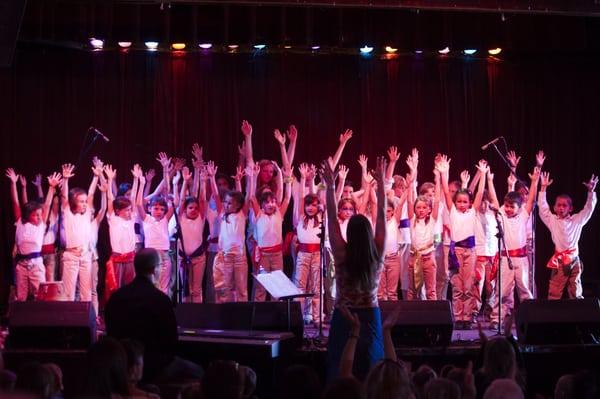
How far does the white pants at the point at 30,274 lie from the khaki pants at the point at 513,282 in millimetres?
5595

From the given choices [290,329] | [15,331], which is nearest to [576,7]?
[290,329]

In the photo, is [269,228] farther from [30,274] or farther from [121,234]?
[30,274]

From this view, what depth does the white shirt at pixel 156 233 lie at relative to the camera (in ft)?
36.2

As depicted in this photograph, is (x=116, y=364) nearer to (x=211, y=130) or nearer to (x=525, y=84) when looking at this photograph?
(x=211, y=130)

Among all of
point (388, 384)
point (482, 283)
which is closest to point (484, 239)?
point (482, 283)

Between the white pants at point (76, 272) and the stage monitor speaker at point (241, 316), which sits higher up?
the white pants at point (76, 272)

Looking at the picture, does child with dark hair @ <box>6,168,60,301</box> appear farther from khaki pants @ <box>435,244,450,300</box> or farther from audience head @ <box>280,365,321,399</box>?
audience head @ <box>280,365,321,399</box>

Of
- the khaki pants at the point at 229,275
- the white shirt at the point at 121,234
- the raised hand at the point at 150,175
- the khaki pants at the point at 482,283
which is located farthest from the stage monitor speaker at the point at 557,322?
the raised hand at the point at 150,175

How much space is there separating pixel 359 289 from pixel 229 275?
5991mm

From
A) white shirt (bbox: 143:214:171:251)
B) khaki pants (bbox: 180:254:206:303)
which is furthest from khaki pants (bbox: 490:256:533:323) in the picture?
white shirt (bbox: 143:214:171:251)

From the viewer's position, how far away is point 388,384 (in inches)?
153

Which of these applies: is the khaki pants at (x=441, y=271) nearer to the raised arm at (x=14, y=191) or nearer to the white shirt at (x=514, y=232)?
the white shirt at (x=514, y=232)

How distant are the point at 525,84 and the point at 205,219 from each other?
5.84 metres

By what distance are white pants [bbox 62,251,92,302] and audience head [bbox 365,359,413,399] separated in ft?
24.8
